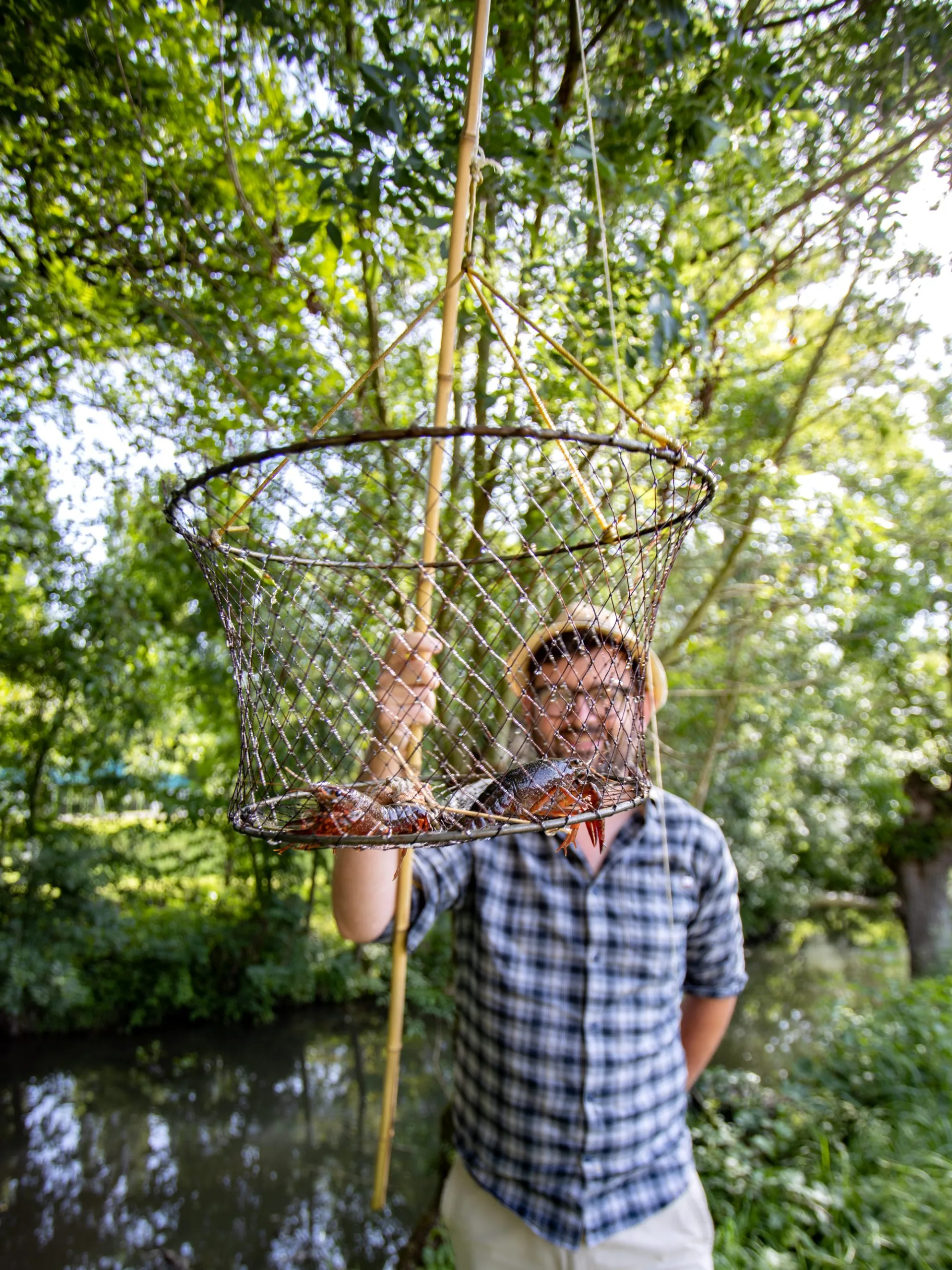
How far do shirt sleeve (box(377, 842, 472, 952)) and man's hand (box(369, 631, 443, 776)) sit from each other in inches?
18.7

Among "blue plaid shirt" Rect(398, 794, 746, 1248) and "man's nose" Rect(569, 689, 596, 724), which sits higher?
"man's nose" Rect(569, 689, 596, 724)

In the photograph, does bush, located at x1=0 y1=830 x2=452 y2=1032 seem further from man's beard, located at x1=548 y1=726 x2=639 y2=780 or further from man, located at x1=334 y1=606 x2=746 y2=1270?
man's beard, located at x1=548 y1=726 x2=639 y2=780

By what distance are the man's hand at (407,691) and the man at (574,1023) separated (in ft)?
1.15

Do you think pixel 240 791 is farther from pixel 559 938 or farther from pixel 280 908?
pixel 280 908

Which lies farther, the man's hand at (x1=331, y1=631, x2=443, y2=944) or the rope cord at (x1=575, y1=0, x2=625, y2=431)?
the rope cord at (x1=575, y1=0, x2=625, y2=431)

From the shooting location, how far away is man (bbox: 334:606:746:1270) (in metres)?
1.28

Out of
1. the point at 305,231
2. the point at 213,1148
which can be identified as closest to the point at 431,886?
the point at 305,231

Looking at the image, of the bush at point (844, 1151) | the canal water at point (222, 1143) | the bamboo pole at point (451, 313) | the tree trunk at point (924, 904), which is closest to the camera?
the bamboo pole at point (451, 313)

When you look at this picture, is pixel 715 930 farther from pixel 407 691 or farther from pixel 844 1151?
pixel 844 1151

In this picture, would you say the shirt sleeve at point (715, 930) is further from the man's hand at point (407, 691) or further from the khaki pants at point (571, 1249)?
the man's hand at point (407, 691)

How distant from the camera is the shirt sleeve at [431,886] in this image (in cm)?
137

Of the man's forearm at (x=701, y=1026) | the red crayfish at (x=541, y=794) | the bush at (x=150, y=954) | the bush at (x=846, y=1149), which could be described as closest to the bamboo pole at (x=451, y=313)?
A: the red crayfish at (x=541, y=794)

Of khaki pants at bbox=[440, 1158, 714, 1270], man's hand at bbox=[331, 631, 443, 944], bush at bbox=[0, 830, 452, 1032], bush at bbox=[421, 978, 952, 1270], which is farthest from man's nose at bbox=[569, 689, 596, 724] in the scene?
bush at bbox=[0, 830, 452, 1032]

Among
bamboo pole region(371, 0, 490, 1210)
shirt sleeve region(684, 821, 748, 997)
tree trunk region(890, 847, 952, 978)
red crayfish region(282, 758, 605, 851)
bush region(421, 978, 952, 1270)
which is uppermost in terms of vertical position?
bamboo pole region(371, 0, 490, 1210)
